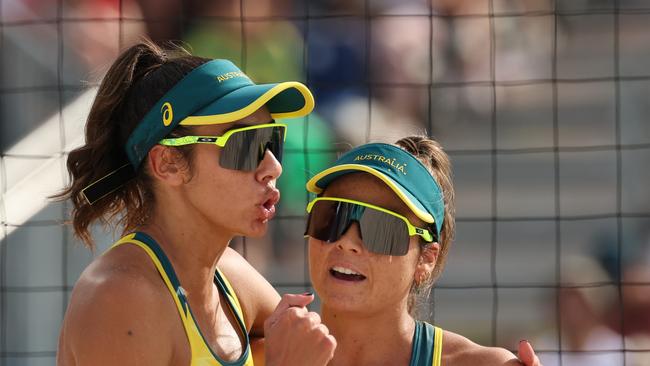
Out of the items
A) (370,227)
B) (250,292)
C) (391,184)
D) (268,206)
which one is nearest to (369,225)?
(370,227)

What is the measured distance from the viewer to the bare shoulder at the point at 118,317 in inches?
77.2

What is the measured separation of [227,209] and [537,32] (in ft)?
7.56

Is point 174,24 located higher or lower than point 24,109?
higher

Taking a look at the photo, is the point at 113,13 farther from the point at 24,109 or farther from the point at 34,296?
the point at 34,296

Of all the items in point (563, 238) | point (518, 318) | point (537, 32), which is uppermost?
point (537, 32)

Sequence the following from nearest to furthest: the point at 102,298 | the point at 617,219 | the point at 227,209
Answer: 1. the point at 102,298
2. the point at 227,209
3. the point at 617,219

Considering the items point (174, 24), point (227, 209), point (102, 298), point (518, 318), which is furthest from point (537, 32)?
point (102, 298)

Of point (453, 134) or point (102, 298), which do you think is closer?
point (102, 298)

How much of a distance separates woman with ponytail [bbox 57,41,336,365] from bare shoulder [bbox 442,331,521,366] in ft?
1.39

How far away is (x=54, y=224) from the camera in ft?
13.8

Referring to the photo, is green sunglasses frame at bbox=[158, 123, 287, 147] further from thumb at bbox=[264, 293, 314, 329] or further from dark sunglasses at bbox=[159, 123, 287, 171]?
thumb at bbox=[264, 293, 314, 329]

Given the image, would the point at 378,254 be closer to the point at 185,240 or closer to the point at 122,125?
the point at 185,240

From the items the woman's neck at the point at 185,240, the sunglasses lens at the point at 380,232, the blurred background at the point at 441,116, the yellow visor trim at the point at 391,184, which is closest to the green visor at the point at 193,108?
the woman's neck at the point at 185,240

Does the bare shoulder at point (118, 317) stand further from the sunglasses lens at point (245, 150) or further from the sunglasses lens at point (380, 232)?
the sunglasses lens at point (380, 232)
